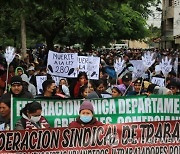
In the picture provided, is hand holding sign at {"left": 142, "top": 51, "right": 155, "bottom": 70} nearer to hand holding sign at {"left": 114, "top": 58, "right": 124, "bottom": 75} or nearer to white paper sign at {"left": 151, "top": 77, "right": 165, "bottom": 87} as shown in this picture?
white paper sign at {"left": 151, "top": 77, "right": 165, "bottom": 87}

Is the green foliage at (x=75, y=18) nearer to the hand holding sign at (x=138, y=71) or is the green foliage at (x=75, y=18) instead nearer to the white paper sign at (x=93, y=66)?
the white paper sign at (x=93, y=66)

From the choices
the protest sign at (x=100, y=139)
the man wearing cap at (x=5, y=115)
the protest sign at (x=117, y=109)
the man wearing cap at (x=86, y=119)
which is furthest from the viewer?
the protest sign at (x=117, y=109)

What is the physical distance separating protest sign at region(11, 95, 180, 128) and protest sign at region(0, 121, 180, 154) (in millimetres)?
832

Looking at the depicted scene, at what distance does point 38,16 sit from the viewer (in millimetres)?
27641

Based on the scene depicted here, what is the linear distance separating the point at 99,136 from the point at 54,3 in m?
8.86

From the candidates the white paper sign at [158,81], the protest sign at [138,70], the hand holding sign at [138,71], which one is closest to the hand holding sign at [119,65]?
the protest sign at [138,70]

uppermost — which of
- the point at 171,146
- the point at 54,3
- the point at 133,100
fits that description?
the point at 54,3

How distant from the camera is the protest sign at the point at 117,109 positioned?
711 centimetres

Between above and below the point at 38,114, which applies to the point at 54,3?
above

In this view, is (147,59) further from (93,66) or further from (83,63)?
(83,63)

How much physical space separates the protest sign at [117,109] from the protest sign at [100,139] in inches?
32.8

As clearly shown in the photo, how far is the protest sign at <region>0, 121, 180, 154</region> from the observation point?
5938 mm

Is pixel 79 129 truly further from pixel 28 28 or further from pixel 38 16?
pixel 28 28

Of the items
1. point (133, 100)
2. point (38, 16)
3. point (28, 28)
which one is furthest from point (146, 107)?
point (28, 28)
